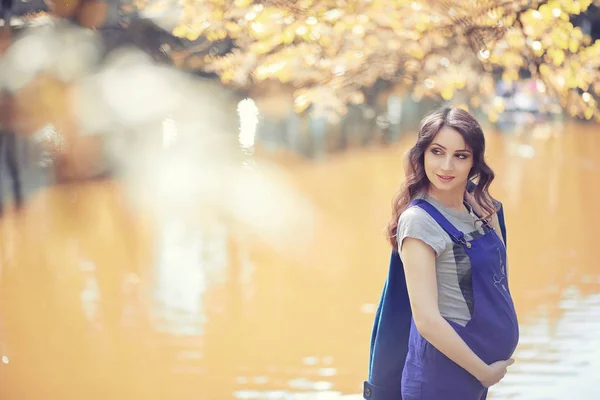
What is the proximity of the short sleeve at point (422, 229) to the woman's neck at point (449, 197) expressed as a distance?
87 millimetres

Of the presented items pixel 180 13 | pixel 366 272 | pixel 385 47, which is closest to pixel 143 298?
pixel 366 272

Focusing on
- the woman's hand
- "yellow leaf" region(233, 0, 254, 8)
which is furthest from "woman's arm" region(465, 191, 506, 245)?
"yellow leaf" region(233, 0, 254, 8)

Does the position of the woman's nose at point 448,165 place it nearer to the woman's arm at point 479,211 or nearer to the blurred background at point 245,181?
the woman's arm at point 479,211

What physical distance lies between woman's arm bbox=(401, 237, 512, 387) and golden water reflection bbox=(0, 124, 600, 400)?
1.65m

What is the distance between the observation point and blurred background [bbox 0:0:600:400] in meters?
2.75

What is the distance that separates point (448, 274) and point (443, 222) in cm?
8

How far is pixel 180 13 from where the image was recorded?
2.89m

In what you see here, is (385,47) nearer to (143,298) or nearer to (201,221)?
(201,221)

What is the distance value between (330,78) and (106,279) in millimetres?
1257

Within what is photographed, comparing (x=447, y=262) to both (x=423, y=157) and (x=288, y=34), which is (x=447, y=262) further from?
(x=288, y=34)

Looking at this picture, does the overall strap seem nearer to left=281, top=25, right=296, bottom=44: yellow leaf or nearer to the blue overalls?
the blue overalls

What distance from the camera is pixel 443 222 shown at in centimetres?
117

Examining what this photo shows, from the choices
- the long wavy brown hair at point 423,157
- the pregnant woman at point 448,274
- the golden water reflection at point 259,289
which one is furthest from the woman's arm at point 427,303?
the golden water reflection at point 259,289

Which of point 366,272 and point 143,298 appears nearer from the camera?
point 143,298
